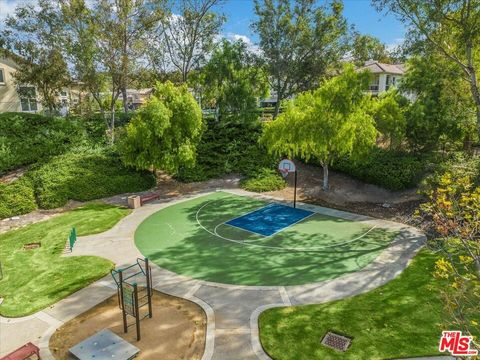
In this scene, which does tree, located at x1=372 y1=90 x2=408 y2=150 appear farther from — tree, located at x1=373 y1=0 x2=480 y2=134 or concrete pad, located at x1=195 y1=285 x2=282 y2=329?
concrete pad, located at x1=195 y1=285 x2=282 y2=329

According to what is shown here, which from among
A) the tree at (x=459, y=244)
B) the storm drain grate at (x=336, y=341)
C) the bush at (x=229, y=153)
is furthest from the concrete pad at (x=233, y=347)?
the bush at (x=229, y=153)

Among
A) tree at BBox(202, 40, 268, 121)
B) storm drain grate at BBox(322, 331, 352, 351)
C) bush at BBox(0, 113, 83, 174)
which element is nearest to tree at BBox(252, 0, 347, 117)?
tree at BBox(202, 40, 268, 121)

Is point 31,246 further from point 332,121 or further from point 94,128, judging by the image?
point 94,128

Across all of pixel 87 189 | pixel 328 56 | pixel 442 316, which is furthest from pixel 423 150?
pixel 87 189

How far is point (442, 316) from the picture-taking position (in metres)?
9.91

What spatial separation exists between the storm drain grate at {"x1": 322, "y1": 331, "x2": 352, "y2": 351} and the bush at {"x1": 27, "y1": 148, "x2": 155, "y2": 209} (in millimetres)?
18806

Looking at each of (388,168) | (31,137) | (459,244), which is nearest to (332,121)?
(388,168)

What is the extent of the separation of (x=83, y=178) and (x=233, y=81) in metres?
15.7

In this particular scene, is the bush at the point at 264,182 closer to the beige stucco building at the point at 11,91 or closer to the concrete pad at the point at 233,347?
the concrete pad at the point at 233,347

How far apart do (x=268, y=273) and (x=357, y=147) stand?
12066 millimetres

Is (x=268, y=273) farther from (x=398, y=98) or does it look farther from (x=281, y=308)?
(x=398, y=98)

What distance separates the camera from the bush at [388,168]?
896 inches

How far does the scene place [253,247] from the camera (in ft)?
51.3

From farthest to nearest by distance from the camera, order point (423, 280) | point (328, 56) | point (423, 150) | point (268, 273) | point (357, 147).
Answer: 1. point (328, 56)
2. point (423, 150)
3. point (357, 147)
4. point (268, 273)
5. point (423, 280)
